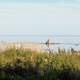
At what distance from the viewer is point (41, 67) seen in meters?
9.18

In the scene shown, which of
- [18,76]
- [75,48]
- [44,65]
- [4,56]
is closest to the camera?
[18,76]

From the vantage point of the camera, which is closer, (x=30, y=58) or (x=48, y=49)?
(x=30, y=58)

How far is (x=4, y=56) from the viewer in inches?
433

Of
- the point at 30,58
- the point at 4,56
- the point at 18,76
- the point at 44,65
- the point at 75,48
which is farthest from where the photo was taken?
the point at 75,48

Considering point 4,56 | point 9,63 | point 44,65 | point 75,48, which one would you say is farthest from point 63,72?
point 75,48

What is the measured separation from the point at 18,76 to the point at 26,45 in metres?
4.04

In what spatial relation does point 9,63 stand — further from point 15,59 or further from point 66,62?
point 66,62

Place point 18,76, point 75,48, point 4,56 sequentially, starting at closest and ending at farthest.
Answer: point 18,76, point 4,56, point 75,48

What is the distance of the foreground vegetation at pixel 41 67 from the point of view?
862 cm

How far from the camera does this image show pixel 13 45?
1233 cm

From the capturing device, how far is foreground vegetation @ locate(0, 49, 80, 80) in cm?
862

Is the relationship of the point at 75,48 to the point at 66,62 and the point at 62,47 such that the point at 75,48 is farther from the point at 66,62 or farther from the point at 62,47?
the point at 66,62

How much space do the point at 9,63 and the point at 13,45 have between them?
8.71 ft

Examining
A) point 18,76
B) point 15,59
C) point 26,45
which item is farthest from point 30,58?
point 26,45
